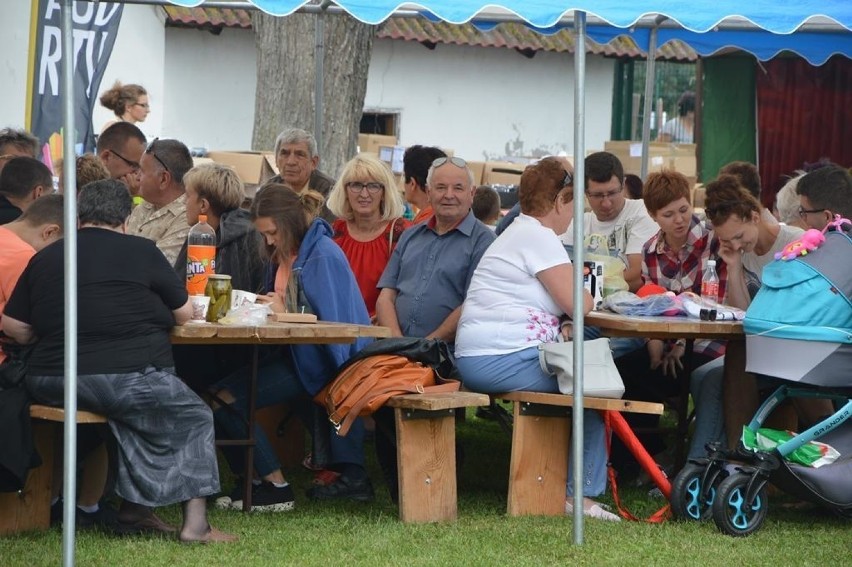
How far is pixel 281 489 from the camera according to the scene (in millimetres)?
6023

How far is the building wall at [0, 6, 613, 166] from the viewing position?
1961 cm

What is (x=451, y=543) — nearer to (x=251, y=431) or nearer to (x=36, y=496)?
(x=251, y=431)

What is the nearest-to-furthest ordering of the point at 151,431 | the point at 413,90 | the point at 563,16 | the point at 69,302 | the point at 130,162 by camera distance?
the point at 69,302 < the point at 151,431 < the point at 563,16 < the point at 130,162 < the point at 413,90

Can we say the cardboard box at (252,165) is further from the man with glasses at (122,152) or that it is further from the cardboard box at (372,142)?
the cardboard box at (372,142)

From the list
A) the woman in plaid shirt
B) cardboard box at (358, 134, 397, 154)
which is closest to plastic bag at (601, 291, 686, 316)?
the woman in plaid shirt

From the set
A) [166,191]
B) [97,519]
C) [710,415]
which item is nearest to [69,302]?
[97,519]

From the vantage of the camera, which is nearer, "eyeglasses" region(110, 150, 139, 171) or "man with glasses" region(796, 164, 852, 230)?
"man with glasses" region(796, 164, 852, 230)

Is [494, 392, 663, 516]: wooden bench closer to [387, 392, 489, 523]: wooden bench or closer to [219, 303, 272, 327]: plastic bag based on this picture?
[387, 392, 489, 523]: wooden bench

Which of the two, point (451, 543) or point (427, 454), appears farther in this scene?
point (427, 454)

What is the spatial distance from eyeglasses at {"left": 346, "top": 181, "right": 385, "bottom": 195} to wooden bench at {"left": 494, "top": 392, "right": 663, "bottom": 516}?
5.20 ft

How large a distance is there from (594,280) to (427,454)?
122cm

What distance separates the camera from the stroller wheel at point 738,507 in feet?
17.7

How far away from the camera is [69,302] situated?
459 cm

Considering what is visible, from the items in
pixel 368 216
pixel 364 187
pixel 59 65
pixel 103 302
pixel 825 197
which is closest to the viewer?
pixel 103 302
